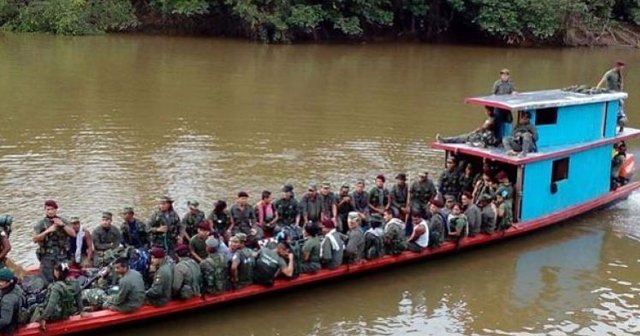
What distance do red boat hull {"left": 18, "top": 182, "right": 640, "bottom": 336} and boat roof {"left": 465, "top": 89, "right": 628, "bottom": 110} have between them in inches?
87.6

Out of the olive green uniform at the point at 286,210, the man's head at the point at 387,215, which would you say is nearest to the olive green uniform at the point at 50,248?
the olive green uniform at the point at 286,210

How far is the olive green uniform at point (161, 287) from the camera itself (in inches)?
446

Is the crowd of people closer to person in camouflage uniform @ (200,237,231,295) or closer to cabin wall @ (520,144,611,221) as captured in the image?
person in camouflage uniform @ (200,237,231,295)

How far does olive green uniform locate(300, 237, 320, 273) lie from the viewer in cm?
1295

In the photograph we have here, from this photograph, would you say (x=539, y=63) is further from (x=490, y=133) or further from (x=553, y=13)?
(x=490, y=133)

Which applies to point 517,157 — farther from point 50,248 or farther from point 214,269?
point 50,248

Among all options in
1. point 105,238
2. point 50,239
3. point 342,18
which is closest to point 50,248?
point 50,239

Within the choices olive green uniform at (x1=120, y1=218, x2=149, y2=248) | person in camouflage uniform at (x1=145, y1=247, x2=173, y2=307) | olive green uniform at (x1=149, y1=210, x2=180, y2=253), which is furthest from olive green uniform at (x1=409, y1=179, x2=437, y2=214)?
person in camouflage uniform at (x1=145, y1=247, x2=173, y2=307)

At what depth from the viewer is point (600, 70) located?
132ft

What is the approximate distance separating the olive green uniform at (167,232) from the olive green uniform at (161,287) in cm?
156

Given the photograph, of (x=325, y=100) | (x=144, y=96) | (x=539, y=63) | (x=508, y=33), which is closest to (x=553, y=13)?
(x=508, y=33)

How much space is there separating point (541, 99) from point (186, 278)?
8.61 metres

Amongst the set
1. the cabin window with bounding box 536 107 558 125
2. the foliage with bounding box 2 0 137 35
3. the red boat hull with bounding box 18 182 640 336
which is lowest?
the red boat hull with bounding box 18 182 640 336

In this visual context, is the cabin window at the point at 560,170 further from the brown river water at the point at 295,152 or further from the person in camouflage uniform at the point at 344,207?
the person in camouflage uniform at the point at 344,207
